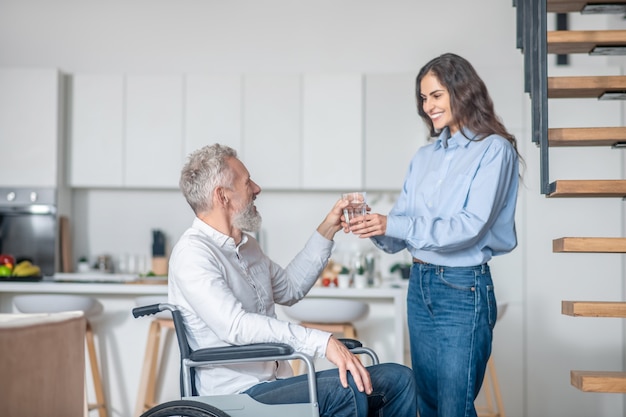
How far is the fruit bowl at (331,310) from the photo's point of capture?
4191 millimetres

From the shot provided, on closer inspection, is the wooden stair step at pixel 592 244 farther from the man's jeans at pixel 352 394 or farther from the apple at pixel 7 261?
the apple at pixel 7 261

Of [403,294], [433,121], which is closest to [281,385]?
[433,121]

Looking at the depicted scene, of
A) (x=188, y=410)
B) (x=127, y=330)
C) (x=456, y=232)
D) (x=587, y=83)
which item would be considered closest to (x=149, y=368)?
(x=127, y=330)

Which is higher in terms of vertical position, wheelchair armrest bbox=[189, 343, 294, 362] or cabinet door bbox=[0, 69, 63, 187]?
cabinet door bbox=[0, 69, 63, 187]

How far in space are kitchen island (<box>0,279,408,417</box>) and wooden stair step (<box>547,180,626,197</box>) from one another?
6.53 ft

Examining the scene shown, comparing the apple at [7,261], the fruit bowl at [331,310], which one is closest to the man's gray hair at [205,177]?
the fruit bowl at [331,310]

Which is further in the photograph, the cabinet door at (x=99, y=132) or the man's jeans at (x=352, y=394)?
the cabinet door at (x=99, y=132)

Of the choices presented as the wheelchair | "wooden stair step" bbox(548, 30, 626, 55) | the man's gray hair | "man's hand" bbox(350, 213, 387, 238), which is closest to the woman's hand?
"man's hand" bbox(350, 213, 387, 238)

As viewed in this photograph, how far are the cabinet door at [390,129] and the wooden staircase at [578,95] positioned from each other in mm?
2463

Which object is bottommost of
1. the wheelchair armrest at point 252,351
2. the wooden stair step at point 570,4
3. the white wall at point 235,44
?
the wheelchair armrest at point 252,351

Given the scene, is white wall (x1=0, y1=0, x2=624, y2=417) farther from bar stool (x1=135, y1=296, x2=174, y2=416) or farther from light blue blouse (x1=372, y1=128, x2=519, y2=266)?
light blue blouse (x1=372, y1=128, x2=519, y2=266)

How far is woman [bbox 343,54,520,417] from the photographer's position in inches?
92.4

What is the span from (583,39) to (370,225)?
1.03 metres

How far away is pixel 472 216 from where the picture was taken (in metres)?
2.35
